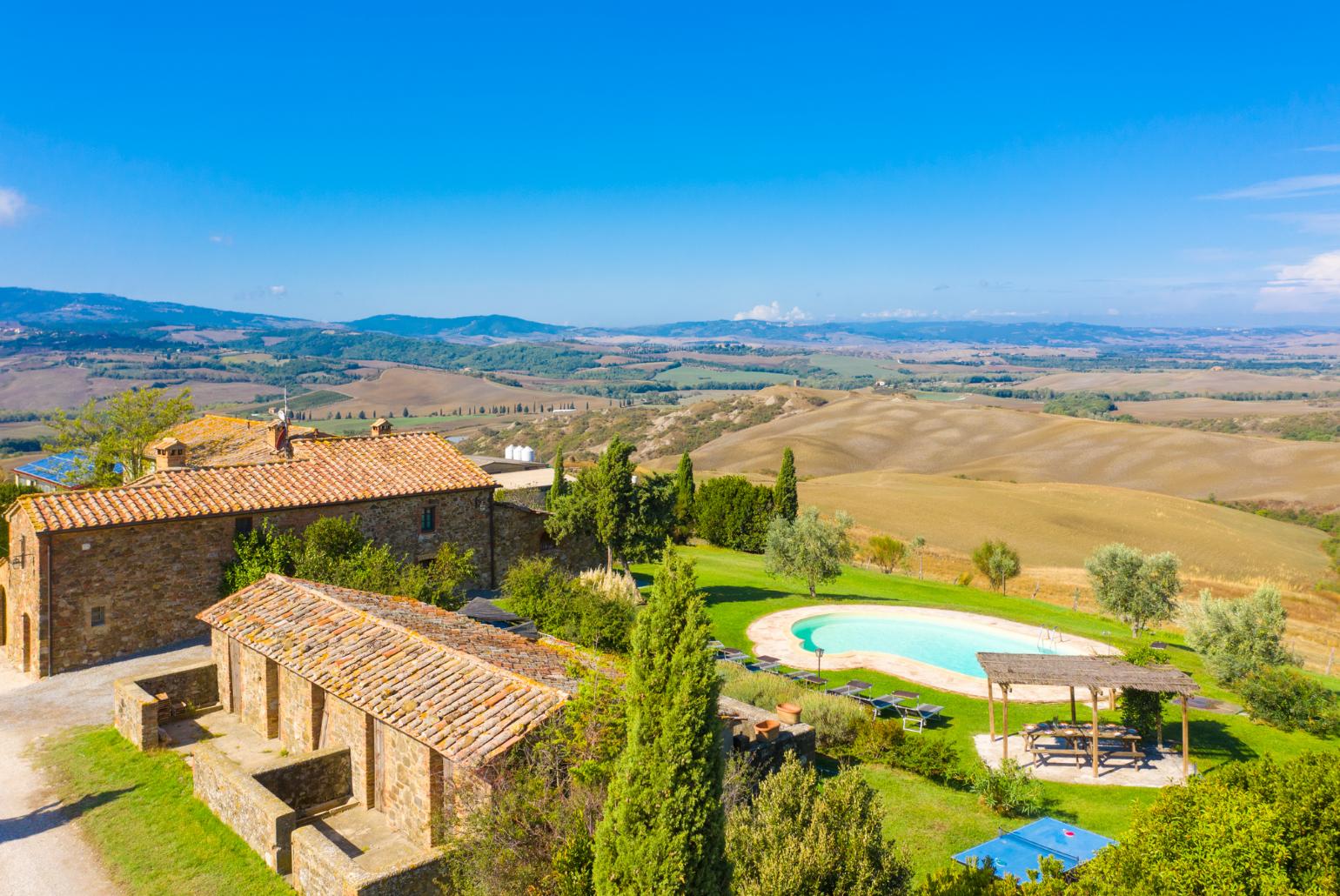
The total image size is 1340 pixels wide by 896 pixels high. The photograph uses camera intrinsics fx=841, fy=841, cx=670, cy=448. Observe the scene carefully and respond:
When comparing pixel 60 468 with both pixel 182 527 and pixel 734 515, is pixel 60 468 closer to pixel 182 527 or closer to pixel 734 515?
pixel 182 527

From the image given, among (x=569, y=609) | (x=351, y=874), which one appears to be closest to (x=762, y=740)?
(x=351, y=874)

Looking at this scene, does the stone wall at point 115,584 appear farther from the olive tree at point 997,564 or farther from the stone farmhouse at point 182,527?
the olive tree at point 997,564

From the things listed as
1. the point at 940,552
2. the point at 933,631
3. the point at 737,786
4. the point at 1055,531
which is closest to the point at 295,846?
the point at 737,786

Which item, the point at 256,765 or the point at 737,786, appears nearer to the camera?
the point at 737,786

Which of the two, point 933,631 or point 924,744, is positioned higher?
point 924,744

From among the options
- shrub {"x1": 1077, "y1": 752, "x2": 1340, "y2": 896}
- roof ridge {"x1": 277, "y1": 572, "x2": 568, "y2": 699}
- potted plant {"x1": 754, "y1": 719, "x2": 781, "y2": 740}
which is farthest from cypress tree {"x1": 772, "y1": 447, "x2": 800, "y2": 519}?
shrub {"x1": 1077, "y1": 752, "x2": 1340, "y2": 896}

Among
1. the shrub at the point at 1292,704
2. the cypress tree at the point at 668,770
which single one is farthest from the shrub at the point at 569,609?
the shrub at the point at 1292,704

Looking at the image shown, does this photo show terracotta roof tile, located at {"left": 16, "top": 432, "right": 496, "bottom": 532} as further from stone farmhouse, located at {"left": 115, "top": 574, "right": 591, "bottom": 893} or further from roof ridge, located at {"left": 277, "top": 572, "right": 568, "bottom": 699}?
stone farmhouse, located at {"left": 115, "top": 574, "right": 591, "bottom": 893}

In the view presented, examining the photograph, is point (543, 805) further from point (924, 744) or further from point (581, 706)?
point (924, 744)
